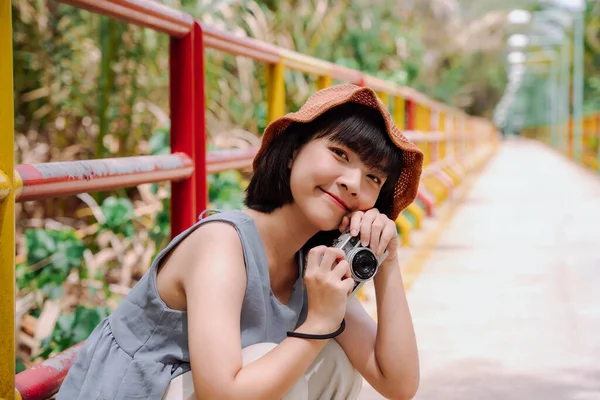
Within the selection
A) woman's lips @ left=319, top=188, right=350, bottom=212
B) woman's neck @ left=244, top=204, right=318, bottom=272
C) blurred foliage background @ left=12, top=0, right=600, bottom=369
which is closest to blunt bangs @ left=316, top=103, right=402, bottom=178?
woman's lips @ left=319, top=188, right=350, bottom=212

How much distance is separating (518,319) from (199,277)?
107 inches

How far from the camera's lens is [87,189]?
2090 millimetres

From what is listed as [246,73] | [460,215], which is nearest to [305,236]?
[246,73]

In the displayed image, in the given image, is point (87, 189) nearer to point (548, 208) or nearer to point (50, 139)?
point (50, 139)

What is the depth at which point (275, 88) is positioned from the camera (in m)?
3.82

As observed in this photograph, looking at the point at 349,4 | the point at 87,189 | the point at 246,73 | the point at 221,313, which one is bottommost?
the point at 221,313

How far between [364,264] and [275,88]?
1982 millimetres

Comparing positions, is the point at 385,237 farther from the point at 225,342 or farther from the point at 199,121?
the point at 199,121

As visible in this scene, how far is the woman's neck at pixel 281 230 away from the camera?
2113 mm

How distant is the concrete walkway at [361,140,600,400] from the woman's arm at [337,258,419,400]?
2.25 feet

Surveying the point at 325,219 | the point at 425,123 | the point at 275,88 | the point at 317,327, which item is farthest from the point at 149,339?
the point at 425,123

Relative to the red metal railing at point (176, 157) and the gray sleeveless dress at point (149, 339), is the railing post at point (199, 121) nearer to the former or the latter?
the red metal railing at point (176, 157)

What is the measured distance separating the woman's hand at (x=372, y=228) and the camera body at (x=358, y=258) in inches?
0.8

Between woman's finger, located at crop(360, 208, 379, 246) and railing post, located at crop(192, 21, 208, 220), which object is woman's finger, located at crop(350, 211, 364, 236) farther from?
railing post, located at crop(192, 21, 208, 220)
